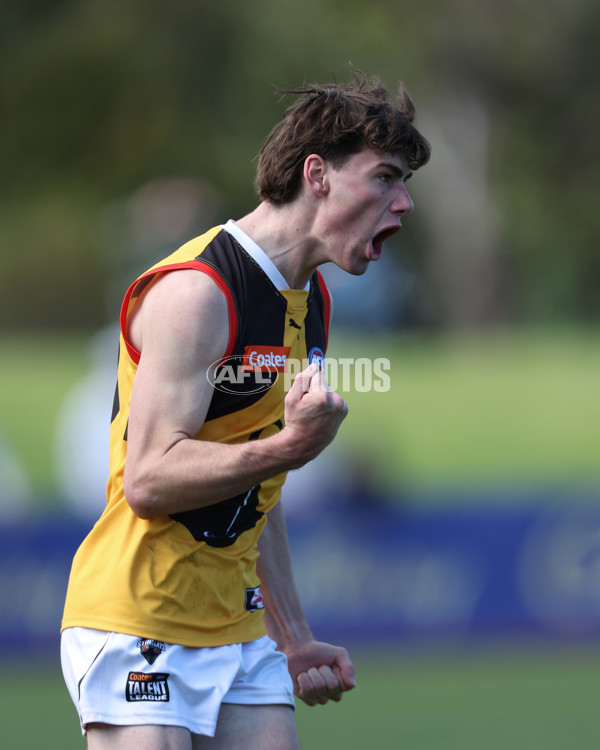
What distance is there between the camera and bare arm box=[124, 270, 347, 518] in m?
2.76

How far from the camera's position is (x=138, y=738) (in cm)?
285

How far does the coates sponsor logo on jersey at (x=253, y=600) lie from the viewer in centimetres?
322

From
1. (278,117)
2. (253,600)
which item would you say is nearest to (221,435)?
(253,600)

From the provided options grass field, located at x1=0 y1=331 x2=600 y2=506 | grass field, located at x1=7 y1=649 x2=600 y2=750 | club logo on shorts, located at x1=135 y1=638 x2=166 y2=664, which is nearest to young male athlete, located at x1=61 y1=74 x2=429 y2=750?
club logo on shorts, located at x1=135 y1=638 x2=166 y2=664

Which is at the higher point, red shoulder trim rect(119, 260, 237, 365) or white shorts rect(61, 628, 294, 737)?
red shoulder trim rect(119, 260, 237, 365)

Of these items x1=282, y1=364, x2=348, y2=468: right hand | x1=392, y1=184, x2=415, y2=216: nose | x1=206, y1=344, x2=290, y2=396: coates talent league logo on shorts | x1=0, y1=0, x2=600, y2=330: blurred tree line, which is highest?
x1=0, y1=0, x2=600, y2=330: blurred tree line

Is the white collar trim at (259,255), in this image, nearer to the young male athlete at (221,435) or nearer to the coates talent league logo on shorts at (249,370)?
the young male athlete at (221,435)

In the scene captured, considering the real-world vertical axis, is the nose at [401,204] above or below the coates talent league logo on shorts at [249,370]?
above

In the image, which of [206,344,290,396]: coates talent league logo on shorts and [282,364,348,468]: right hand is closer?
[282,364,348,468]: right hand

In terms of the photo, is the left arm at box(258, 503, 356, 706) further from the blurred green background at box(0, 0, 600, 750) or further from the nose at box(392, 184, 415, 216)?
the blurred green background at box(0, 0, 600, 750)

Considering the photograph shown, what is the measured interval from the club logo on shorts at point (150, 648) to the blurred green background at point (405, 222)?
4566mm

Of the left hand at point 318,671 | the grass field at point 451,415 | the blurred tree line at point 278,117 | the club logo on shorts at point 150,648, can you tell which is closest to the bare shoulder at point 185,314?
the club logo on shorts at point 150,648

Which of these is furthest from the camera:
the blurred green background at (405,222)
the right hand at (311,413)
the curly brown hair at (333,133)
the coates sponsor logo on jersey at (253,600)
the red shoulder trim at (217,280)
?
the blurred green background at (405,222)

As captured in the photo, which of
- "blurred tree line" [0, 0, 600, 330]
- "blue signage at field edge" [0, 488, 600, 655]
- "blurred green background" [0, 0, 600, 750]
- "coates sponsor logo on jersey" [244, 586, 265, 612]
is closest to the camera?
"coates sponsor logo on jersey" [244, 586, 265, 612]
